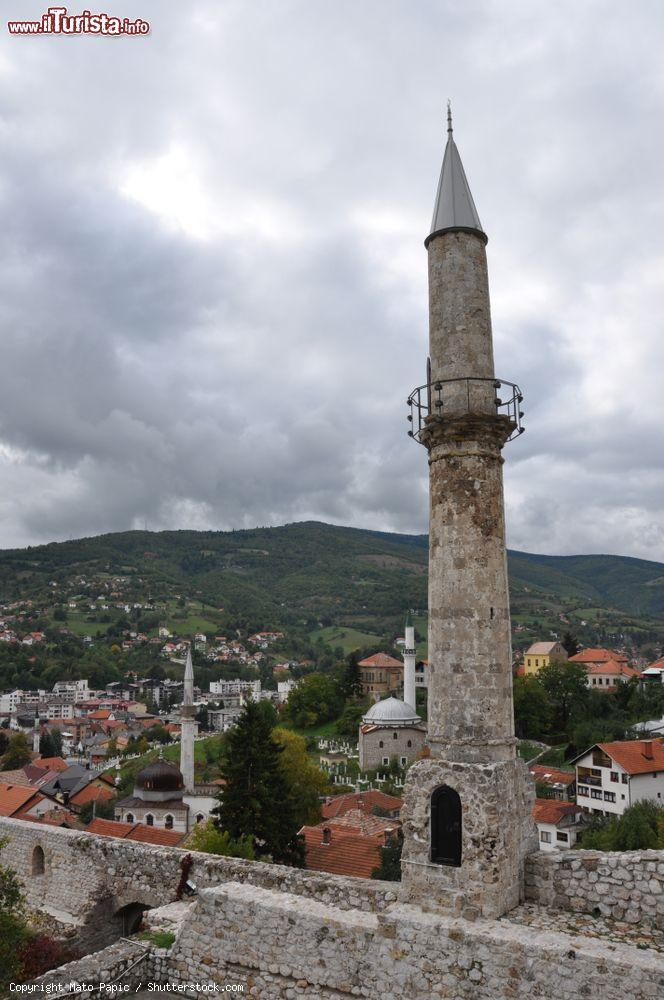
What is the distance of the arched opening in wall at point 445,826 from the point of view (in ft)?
24.3

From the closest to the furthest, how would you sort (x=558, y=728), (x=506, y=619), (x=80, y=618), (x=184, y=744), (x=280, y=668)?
(x=506, y=619) → (x=184, y=744) → (x=558, y=728) → (x=280, y=668) → (x=80, y=618)

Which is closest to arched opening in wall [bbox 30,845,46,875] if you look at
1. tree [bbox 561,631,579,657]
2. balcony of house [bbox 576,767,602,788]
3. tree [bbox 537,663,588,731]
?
balcony of house [bbox 576,767,602,788]

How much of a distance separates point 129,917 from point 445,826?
6.58 meters

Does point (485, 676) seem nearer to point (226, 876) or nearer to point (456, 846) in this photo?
point (456, 846)

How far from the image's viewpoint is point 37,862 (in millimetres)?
12391

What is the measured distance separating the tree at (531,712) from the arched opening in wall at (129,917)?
48624 mm

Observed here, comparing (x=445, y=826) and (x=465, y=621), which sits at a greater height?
(x=465, y=621)

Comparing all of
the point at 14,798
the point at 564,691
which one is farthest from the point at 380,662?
the point at 14,798

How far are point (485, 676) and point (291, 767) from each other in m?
32.0

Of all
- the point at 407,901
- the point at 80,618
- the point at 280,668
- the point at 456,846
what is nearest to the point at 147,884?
the point at 407,901

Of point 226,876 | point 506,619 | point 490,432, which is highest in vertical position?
point 490,432

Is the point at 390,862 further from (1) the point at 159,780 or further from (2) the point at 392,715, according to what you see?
(2) the point at 392,715

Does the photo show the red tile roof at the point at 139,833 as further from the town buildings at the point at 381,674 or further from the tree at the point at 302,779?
the town buildings at the point at 381,674

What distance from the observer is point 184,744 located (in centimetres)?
4522
